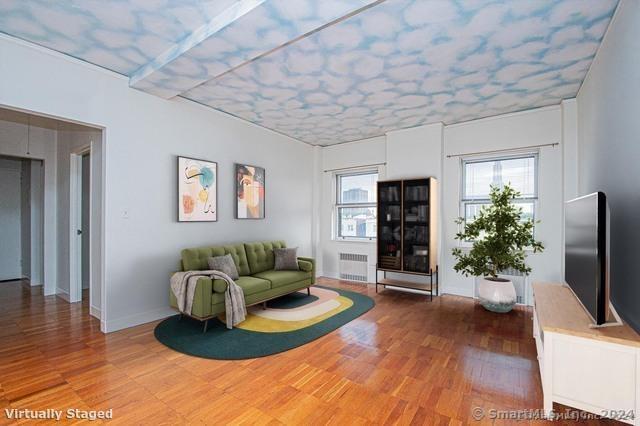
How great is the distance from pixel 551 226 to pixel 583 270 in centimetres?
247

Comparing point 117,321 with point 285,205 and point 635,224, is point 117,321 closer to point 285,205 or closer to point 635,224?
point 285,205

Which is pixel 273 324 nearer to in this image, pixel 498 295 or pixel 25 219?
pixel 498 295

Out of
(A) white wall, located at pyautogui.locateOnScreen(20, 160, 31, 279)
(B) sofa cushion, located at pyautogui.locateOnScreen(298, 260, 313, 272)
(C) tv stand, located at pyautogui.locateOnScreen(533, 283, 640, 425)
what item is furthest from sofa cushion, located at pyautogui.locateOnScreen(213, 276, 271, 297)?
(A) white wall, located at pyautogui.locateOnScreen(20, 160, 31, 279)

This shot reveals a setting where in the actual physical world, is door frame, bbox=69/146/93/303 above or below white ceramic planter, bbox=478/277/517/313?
above

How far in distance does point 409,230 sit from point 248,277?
2.57 meters

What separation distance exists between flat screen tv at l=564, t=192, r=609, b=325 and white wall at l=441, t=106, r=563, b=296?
6.78ft

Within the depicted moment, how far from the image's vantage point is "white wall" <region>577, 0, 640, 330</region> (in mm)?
1842

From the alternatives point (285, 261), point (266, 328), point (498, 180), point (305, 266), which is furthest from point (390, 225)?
point (266, 328)

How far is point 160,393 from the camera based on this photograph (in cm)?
208

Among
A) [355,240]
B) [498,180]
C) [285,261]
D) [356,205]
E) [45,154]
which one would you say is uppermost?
[45,154]

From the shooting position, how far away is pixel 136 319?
3.36 meters

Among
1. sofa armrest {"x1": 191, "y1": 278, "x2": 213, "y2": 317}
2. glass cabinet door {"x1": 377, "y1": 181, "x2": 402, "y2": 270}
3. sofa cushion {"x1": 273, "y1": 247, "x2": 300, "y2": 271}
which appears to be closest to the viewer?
sofa armrest {"x1": 191, "y1": 278, "x2": 213, "y2": 317}

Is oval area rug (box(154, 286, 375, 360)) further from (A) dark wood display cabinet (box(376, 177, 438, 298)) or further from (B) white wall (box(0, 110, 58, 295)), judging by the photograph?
(B) white wall (box(0, 110, 58, 295))

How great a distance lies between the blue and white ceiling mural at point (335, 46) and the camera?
2162mm
